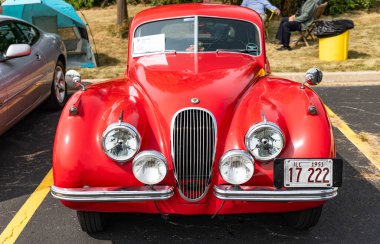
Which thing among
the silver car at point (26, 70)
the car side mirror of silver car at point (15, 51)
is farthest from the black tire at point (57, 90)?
the car side mirror of silver car at point (15, 51)

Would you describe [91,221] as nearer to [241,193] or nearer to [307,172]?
[241,193]

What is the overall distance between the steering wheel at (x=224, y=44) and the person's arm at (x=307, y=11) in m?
6.73

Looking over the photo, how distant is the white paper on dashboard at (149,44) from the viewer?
4.68 metres

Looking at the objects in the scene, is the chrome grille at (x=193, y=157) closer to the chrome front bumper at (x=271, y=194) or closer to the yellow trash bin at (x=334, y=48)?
the chrome front bumper at (x=271, y=194)

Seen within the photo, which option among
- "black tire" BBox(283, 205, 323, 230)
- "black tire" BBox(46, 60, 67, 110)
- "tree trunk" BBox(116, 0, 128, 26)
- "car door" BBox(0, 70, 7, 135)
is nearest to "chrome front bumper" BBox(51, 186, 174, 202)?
"black tire" BBox(283, 205, 323, 230)

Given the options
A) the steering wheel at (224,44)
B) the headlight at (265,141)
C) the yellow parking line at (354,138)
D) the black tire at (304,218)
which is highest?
the steering wheel at (224,44)

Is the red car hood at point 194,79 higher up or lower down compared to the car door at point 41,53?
higher up

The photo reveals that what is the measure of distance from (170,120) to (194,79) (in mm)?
551

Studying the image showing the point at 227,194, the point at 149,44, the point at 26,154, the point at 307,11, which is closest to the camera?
the point at 227,194

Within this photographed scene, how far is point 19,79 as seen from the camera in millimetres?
5488

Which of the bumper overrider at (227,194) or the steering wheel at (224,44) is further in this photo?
the steering wheel at (224,44)

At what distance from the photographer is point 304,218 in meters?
3.49

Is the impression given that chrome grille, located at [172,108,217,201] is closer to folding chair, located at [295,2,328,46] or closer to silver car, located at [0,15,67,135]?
silver car, located at [0,15,67,135]

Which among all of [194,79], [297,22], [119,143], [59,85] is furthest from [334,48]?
[119,143]
